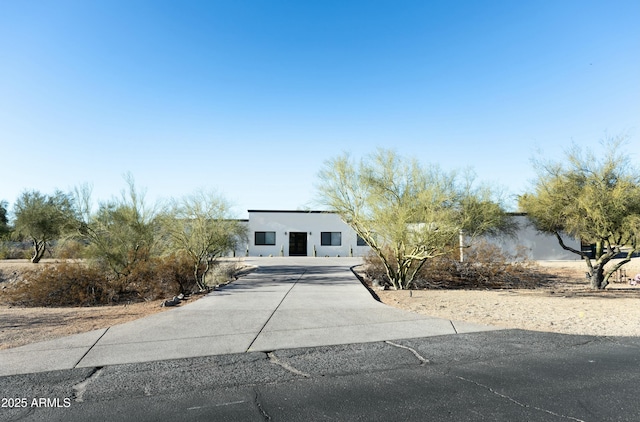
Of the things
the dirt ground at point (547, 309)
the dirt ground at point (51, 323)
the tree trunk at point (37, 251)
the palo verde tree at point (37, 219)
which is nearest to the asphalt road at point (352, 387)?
the dirt ground at point (547, 309)

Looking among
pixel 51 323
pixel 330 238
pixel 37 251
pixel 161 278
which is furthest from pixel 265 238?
pixel 51 323

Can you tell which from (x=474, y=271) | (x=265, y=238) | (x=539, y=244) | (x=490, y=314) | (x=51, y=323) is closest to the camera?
(x=51, y=323)

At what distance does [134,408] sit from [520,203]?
16439 millimetres

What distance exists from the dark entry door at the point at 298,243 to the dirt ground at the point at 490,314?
24489mm

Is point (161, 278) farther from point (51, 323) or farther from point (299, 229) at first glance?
point (299, 229)

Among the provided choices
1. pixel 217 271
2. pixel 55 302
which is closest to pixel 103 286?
pixel 55 302

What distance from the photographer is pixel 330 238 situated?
3947 centimetres

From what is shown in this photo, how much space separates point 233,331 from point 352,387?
3507 mm

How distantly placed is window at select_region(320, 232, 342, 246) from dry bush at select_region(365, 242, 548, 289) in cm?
1911

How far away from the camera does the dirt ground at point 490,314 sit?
799cm

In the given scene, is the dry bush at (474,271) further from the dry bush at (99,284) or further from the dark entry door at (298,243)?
the dark entry door at (298,243)

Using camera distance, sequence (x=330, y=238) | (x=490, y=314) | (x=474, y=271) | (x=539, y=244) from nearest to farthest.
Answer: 1. (x=490, y=314)
2. (x=474, y=271)
3. (x=539, y=244)
4. (x=330, y=238)

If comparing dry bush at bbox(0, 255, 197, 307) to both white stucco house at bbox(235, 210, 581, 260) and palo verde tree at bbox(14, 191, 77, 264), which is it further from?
white stucco house at bbox(235, 210, 581, 260)

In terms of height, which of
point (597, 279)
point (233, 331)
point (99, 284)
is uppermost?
point (597, 279)
